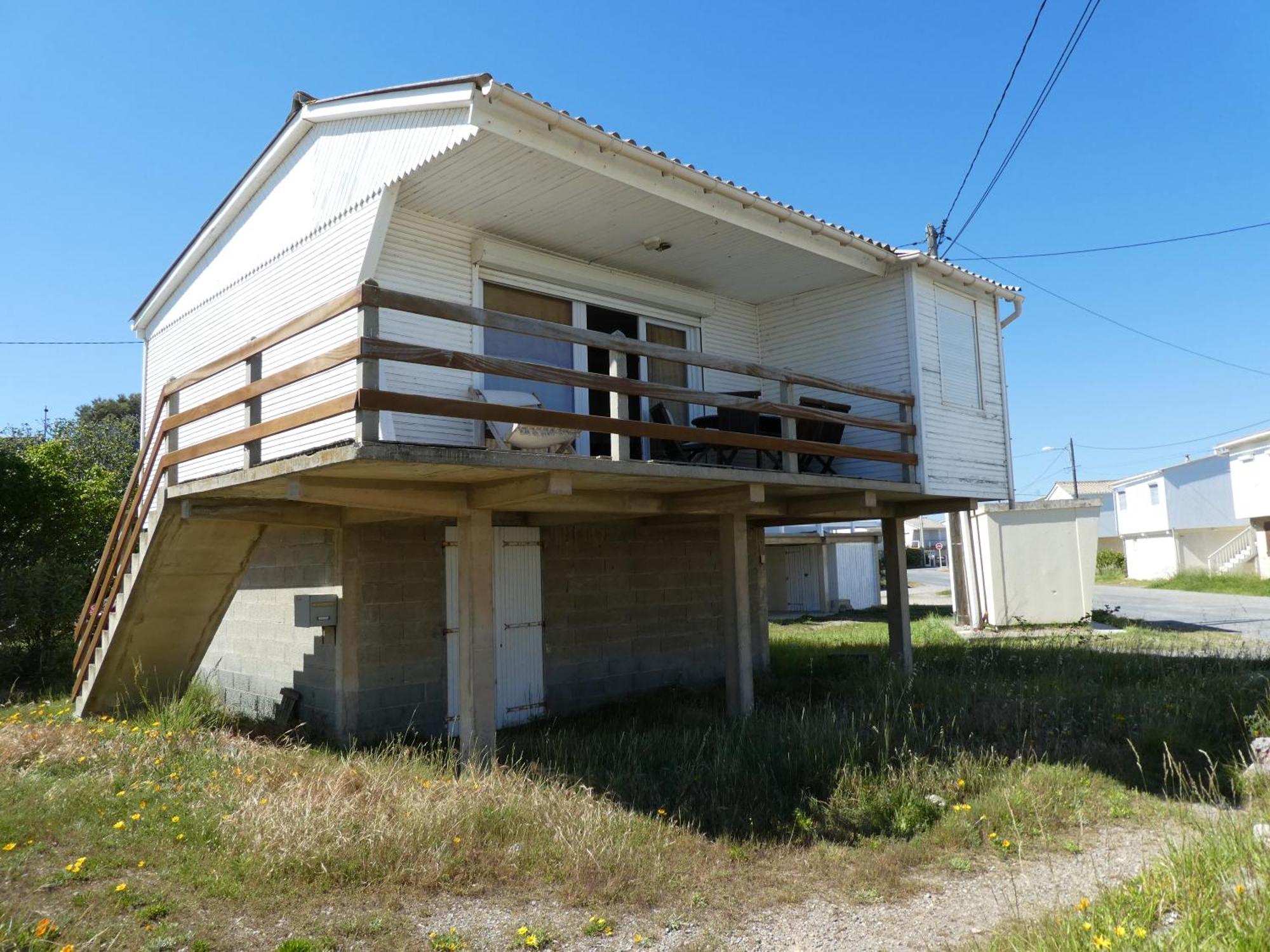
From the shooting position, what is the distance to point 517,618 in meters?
9.69

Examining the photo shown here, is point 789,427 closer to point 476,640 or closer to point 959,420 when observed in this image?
point 959,420

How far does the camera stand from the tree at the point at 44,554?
40.0ft

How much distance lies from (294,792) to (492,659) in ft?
5.79

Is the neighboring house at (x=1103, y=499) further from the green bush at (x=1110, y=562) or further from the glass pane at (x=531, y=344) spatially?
the glass pane at (x=531, y=344)

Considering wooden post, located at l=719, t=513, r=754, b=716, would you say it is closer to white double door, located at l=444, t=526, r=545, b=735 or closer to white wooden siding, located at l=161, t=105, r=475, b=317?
white double door, located at l=444, t=526, r=545, b=735

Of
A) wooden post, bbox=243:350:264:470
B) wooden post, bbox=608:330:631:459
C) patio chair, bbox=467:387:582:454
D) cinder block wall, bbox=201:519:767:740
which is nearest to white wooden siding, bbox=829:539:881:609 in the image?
cinder block wall, bbox=201:519:767:740

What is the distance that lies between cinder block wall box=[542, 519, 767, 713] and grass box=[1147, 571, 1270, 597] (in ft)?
77.2

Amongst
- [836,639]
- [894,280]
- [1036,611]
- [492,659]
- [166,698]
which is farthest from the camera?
[1036,611]

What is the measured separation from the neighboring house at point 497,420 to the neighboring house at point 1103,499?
1497 inches

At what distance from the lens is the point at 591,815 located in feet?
19.0

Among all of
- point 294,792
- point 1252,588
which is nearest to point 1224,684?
point 294,792

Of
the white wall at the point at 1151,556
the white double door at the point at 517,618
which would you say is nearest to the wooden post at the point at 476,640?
the white double door at the point at 517,618

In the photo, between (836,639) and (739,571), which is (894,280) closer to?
(739,571)

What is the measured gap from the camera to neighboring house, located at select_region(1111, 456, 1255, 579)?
3784 cm
